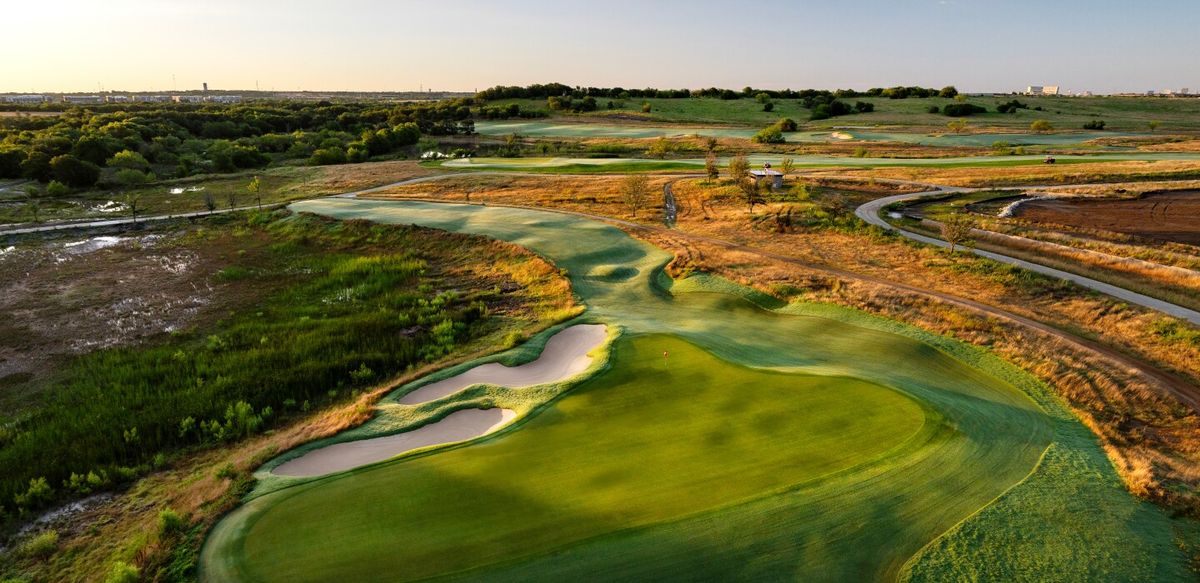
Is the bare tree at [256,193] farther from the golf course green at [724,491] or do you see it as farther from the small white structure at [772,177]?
the small white structure at [772,177]

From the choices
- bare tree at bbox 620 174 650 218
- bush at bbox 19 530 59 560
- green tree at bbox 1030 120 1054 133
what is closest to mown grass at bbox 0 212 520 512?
bush at bbox 19 530 59 560

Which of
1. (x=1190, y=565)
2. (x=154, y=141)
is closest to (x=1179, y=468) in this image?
(x=1190, y=565)

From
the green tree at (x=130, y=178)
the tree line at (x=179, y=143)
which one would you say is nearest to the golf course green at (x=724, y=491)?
the green tree at (x=130, y=178)

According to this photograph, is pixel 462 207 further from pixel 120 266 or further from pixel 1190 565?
pixel 1190 565

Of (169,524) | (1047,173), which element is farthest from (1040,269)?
(169,524)

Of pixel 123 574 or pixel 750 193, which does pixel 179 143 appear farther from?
pixel 123 574

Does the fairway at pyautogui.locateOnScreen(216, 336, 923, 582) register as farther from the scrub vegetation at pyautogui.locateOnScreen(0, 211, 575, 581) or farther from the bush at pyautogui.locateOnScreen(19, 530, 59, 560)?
the bush at pyautogui.locateOnScreen(19, 530, 59, 560)
